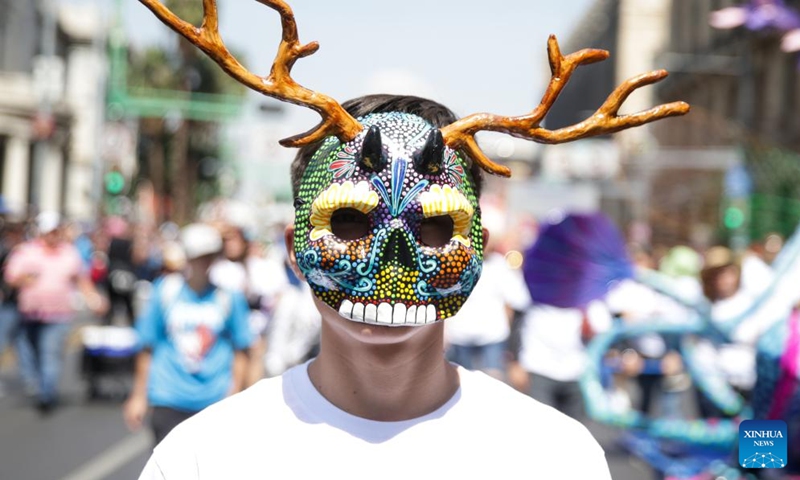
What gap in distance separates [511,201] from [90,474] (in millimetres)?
18849

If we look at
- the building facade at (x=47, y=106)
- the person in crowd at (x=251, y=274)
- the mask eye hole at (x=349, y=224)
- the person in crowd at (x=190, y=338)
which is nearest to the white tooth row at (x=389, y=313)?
the mask eye hole at (x=349, y=224)

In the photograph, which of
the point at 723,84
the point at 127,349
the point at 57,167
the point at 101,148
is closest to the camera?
the point at 127,349

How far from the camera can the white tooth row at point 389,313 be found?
1937mm

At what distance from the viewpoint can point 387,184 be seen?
1.97 metres

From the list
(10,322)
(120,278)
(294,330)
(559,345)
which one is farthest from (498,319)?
(120,278)

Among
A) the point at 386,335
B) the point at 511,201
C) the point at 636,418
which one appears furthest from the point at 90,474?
the point at 511,201

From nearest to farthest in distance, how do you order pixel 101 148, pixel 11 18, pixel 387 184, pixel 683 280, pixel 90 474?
pixel 387 184 → pixel 90 474 → pixel 683 280 → pixel 101 148 → pixel 11 18

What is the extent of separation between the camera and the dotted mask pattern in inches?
76.6

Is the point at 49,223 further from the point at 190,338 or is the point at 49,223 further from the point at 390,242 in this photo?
the point at 390,242

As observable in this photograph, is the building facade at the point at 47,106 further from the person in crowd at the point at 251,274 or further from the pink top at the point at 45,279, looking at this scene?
the pink top at the point at 45,279

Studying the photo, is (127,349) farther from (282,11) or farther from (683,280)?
(282,11)

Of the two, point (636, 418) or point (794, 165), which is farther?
point (794, 165)

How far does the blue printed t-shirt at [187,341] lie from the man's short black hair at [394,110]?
3.75 meters

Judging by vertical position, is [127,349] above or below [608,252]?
below
